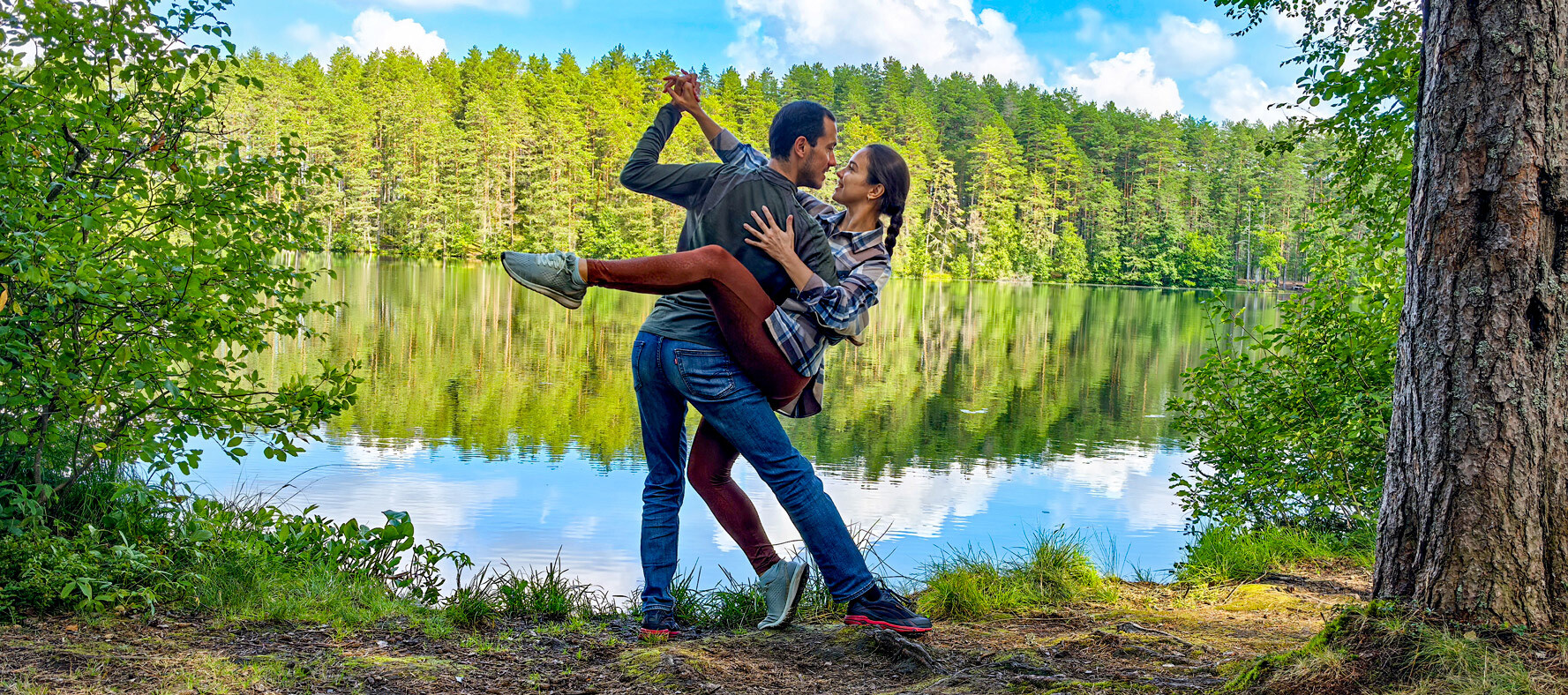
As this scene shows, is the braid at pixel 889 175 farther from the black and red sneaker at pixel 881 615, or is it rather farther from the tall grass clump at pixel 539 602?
the tall grass clump at pixel 539 602

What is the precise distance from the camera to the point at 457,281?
37.1 meters

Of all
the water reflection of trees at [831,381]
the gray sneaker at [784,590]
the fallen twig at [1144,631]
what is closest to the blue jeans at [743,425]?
the gray sneaker at [784,590]

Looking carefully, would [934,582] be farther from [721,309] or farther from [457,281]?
[457,281]

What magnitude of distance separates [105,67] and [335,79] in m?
68.3

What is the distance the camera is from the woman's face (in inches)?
126

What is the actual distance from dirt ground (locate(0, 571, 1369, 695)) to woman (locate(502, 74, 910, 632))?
1.04ft

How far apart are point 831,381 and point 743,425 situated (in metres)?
13.4

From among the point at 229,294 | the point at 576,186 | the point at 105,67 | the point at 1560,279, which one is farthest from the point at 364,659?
the point at 576,186

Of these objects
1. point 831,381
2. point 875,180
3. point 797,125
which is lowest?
point 831,381

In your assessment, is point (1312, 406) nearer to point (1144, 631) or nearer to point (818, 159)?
point (1144, 631)

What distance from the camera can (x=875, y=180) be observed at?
3193mm

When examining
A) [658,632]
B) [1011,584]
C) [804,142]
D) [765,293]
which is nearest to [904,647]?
[658,632]

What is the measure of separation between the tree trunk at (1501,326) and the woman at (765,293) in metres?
1.45

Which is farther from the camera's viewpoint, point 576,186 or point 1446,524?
point 576,186
